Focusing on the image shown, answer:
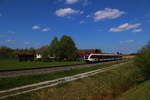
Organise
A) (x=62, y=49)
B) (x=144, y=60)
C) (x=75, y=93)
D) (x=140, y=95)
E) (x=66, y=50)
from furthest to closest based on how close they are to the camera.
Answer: (x=66, y=50), (x=62, y=49), (x=144, y=60), (x=75, y=93), (x=140, y=95)

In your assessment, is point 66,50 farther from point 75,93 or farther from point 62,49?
point 75,93

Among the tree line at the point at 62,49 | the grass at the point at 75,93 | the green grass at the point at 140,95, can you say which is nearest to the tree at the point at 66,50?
the tree line at the point at 62,49

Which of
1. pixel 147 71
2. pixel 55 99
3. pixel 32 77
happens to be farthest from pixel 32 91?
pixel 147 71

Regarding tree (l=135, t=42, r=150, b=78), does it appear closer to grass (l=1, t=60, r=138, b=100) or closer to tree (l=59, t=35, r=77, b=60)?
grass (l=1, t=60, r=138, b=100)

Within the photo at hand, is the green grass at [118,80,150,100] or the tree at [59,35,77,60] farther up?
the tree at [59,35,77,60]

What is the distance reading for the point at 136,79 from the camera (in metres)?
22.5

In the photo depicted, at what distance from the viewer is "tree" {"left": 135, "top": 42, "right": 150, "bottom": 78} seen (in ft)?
66.3

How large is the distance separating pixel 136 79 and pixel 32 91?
1516cm

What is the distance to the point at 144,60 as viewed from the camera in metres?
20.5

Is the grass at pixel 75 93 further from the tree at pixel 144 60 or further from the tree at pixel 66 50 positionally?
the tree at pixel 66 50

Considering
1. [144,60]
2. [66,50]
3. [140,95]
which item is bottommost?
[140,95]

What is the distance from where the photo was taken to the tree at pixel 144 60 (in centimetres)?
2022

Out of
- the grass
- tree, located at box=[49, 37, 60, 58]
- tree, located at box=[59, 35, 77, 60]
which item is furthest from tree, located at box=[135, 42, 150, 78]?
tree, located at box=[49, 37, 60, 58]

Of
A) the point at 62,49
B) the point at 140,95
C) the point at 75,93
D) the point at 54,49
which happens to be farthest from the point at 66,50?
the point at 140,95
